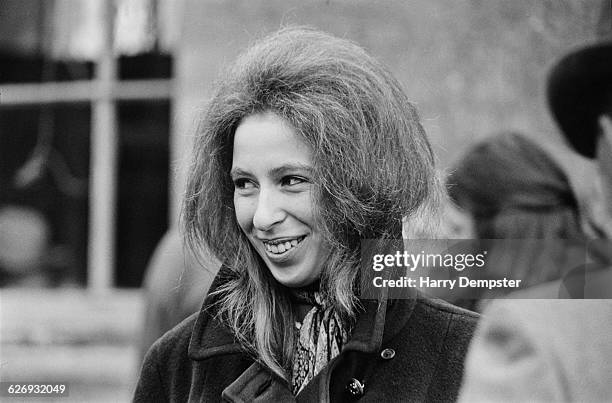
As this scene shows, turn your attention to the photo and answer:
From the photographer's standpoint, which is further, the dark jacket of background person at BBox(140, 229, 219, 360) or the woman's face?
the dark jacket of background person at BBox(140, 229, 219, 360)

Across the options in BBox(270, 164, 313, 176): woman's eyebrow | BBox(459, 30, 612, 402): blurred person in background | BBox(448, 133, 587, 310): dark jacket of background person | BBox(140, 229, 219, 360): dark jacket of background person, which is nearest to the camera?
BBox(459, 30, 612, 402): blurred person in background

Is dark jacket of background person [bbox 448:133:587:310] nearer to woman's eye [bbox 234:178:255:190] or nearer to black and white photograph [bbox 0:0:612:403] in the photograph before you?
black and white photograph [bbox 0:0:612:403]

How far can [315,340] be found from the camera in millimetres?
1697

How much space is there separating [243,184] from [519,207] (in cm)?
69

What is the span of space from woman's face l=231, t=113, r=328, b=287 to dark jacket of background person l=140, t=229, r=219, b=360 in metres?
0.40

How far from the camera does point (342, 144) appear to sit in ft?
5.36

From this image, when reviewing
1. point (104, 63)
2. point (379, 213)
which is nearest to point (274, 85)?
point (379, 213)

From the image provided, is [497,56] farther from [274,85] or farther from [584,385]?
[584,385]

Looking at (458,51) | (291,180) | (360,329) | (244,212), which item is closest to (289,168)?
(291,180)

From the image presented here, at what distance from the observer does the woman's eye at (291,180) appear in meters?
1.65

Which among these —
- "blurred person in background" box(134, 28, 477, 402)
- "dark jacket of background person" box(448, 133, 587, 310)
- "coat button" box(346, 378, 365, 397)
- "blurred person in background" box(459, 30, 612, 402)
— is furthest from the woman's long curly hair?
"blurred person in background" box(459, 30, 612, 402)

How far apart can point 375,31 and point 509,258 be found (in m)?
0.67

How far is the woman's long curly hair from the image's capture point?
5.39ft

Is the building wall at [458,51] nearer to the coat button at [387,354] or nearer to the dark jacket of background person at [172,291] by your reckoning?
the dark jacket of background person at [172,291]
